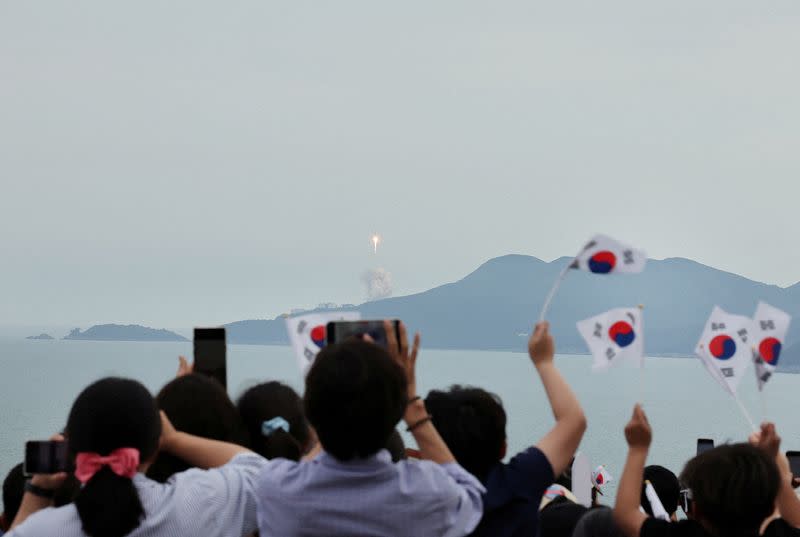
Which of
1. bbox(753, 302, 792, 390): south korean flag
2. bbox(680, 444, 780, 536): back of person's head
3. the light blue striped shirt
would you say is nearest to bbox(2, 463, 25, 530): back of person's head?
the light blue striped shirt

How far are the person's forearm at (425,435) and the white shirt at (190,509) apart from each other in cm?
40

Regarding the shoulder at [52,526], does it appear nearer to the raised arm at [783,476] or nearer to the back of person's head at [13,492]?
the back of person's head at [13,492]

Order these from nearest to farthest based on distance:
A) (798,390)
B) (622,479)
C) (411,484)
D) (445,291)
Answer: (411,484) → (622,479) → (798,390) → (445,291)

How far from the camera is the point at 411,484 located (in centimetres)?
219

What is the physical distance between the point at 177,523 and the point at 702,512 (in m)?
1.20

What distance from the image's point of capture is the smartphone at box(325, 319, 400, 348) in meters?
2.36

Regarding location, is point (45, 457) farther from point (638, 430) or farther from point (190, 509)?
point (638, 430)

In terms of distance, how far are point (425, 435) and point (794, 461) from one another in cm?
185

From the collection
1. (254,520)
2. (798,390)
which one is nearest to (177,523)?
(254,520)

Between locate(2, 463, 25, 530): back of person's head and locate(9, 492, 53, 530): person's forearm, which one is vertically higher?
locate(9, 492, 53, 530): person's forearm

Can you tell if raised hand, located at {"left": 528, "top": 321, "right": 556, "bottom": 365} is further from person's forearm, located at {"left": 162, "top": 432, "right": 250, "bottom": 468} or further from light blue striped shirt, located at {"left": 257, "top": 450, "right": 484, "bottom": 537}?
person's forearm, located at {"left": 162, "top": 432, "right": 250, "bottom": 468}

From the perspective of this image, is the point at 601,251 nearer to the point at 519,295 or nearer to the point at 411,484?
the point at 411,484

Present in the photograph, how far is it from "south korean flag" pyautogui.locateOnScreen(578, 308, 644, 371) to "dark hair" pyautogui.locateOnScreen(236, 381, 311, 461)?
2.88 feet

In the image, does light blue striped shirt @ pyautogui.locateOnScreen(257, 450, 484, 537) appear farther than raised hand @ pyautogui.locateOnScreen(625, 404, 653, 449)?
No
